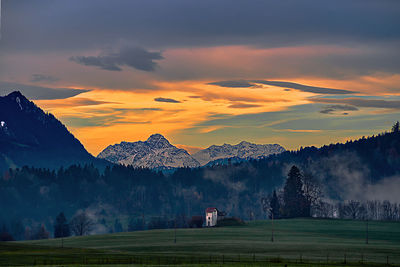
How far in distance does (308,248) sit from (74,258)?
60.5m

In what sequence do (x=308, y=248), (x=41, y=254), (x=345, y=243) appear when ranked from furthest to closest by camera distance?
(x=345, y=243) < (x=308, y=248) < (x=41, y=254)

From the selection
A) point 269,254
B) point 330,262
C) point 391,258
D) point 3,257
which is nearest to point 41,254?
point 3,257

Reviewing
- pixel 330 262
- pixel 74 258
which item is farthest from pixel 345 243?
pixel 74 258

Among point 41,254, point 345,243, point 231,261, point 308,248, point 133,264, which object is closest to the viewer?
point 133,264

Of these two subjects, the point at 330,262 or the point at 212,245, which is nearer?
the point at 330,262

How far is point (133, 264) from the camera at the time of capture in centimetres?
12506

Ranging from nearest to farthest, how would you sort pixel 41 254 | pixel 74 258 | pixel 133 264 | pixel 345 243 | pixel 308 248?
pixel 133 264, pixel 74 258, pixel 41 254, pixel 308 248, pixel 345 243

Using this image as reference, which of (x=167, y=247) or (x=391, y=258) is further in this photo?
(x=167, y=247)

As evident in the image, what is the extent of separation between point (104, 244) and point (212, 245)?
3544cm

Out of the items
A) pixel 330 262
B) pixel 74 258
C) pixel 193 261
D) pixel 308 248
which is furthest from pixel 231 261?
pixel 308 248

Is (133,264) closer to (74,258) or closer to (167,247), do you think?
(74,258)

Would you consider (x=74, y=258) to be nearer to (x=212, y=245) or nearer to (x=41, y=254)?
(x=41, y=254)

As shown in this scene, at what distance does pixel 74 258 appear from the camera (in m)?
142

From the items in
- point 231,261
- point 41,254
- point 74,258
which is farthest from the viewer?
point 41,254
